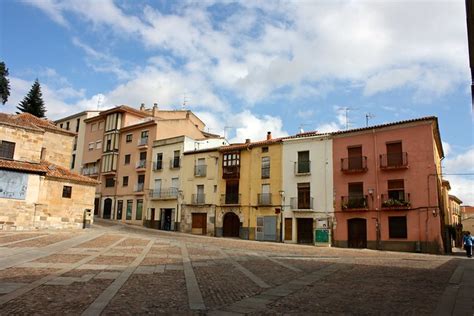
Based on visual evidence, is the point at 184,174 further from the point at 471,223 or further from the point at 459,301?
the point at 471,223

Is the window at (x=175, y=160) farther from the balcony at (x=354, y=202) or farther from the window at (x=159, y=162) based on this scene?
the balcony at (x=354, y=202)

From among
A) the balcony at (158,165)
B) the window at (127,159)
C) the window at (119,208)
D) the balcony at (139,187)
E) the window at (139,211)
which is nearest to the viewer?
the balcony at (158,165)

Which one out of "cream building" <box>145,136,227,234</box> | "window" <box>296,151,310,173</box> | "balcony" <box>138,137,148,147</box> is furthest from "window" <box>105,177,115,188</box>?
"window" <box>296,151,310,173</box>

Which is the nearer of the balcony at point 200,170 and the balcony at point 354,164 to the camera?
the balcony at point 354,164

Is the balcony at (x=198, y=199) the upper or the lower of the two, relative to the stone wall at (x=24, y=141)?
lower

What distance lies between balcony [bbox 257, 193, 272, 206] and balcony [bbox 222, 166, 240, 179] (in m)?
3.03

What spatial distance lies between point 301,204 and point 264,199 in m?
3.43

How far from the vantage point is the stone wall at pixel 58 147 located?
3300 cm

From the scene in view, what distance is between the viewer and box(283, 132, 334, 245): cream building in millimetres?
→ 30141

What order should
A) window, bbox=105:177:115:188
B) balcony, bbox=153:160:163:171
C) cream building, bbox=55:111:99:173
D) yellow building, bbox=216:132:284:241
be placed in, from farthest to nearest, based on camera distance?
cream building, bbox=55:111:99:173 → window, bbox=105:177:115:188 → balcony, bbox=153:160:163:171 → yellow building, bbox=216:132:284:241

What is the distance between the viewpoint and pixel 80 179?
1141 inches

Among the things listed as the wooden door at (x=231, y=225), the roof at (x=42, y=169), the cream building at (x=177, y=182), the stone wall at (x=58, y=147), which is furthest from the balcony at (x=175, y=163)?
→ the roof at (x=42, y=169)

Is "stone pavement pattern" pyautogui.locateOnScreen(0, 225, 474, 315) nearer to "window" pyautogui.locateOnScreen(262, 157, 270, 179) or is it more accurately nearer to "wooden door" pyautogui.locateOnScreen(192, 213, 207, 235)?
"window" pyautogui.locateOnScreen(262, 157, 270, 179)

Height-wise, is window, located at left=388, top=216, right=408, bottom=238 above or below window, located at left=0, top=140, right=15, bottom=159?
below
